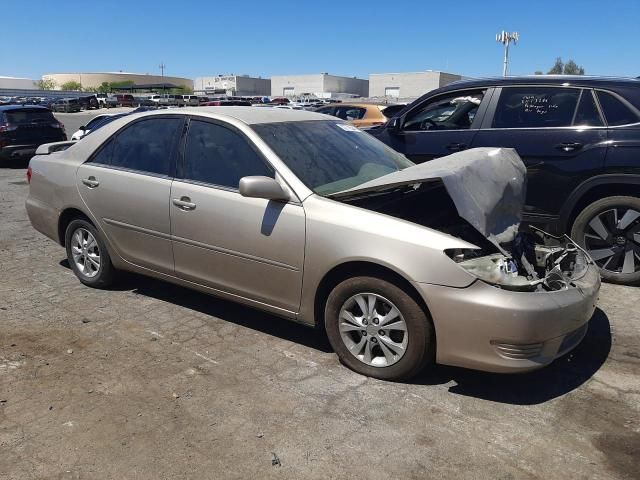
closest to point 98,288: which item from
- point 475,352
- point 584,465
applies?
point 475,352

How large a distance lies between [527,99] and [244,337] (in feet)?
12.0

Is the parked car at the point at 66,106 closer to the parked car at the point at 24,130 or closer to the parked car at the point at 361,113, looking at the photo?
the parked car at the point at 24,130

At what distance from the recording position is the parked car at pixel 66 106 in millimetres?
53719

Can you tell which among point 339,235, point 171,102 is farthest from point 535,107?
point 171,102

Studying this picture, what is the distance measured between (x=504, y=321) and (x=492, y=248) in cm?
60

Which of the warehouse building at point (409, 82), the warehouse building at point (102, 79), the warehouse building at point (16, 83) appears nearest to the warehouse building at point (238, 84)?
the warehouse building at point (102, 79)

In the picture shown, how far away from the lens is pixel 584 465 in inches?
108

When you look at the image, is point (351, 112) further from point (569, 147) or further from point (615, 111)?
point (615, 111)

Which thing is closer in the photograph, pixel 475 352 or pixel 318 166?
pixel 475 352

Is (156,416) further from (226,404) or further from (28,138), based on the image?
(28,138)

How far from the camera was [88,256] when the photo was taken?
16.6 ft

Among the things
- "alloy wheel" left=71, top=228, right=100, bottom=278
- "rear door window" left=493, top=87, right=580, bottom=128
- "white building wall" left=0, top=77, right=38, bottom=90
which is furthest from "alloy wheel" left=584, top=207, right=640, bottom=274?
"white building wall" left=0, top=77, right=38, bottom=90

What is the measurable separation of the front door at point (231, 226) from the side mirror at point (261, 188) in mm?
101

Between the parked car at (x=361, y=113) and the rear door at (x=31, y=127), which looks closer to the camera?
the parked car at (x=361, y=113)
